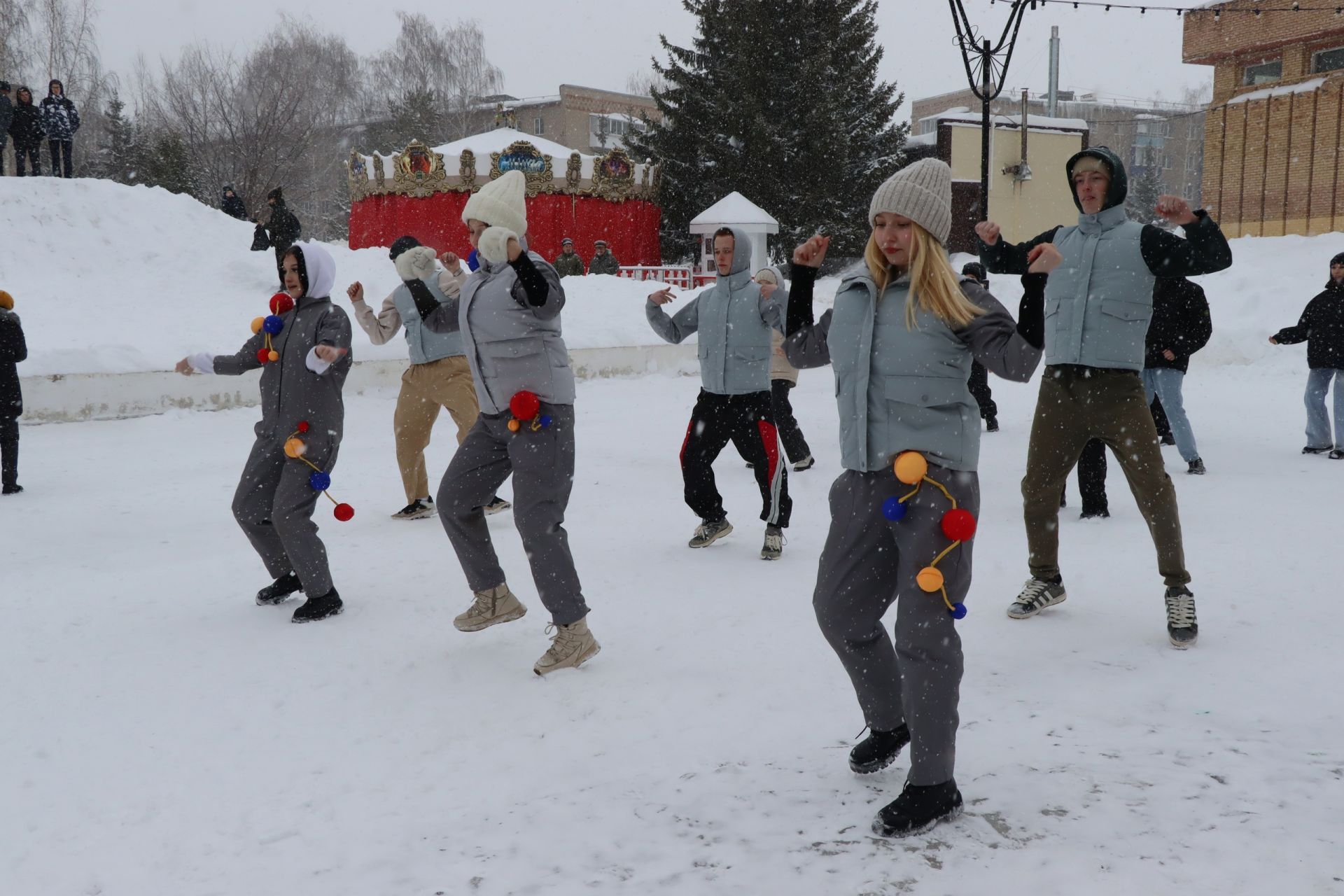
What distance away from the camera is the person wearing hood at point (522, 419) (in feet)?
14.6

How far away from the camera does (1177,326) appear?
28.5ft

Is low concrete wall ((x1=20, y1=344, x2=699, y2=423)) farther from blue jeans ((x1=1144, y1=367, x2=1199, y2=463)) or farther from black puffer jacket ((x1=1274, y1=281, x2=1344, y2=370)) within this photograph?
black puffer jacket ((x1=1274, y1=281, x2=1344, y2=370))

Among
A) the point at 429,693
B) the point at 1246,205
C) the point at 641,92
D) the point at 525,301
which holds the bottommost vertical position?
the point at 429,693

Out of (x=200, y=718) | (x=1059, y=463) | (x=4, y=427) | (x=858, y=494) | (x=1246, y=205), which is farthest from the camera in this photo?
(x=1246, y=205)

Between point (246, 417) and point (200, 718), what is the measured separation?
335 inches

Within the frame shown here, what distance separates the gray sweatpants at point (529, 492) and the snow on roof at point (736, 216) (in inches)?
726

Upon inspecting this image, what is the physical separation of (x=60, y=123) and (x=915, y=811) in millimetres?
20645

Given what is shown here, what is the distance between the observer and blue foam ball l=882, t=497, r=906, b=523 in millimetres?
2947

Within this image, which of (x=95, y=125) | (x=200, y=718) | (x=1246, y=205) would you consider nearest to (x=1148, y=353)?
(x=200, y=718)

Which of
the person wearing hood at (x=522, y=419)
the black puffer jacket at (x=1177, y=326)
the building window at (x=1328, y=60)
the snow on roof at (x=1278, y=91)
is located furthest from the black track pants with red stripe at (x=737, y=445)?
the building window at (x=1328, y=60)

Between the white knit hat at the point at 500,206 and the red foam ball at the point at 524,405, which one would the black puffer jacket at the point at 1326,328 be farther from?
A: the red foam ball at the point at 524,405

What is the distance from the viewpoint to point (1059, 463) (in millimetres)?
4891

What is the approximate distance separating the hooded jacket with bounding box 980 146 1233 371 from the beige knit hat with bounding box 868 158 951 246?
1.53m

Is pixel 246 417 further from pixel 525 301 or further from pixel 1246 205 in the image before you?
pixel 1246 205
